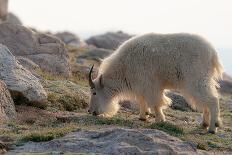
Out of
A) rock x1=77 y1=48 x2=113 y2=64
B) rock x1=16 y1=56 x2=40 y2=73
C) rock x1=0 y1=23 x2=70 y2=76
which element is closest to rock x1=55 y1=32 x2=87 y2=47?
rock x1=77 y1=48 x2=113 y2=64

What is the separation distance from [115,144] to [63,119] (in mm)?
4268

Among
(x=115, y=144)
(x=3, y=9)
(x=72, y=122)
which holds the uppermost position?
(x=3, y=9)

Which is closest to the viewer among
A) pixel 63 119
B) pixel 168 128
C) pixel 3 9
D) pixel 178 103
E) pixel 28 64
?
pixel 168 128

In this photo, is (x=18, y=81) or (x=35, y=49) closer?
(x=18, y=81)

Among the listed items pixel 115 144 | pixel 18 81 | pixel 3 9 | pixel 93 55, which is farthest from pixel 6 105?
pixel 93 55

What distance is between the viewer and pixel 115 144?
10.6 meters

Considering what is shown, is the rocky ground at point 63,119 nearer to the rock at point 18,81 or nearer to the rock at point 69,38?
the rock at point 18,81

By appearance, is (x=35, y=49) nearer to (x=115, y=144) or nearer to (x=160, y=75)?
(x=160, y=75)

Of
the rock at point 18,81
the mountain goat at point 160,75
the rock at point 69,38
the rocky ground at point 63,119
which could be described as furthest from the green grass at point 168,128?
the rock at point 69,38

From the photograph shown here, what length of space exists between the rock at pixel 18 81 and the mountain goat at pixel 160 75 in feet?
4.99

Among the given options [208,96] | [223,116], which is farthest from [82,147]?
[223,116]

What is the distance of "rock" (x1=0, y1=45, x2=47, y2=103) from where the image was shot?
50.8 feet

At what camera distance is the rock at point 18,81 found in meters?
15.5

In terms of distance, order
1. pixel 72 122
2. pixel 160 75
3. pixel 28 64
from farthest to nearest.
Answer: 1. pixel 28 64
2. pixel 160 75
3. pixel 72 122
